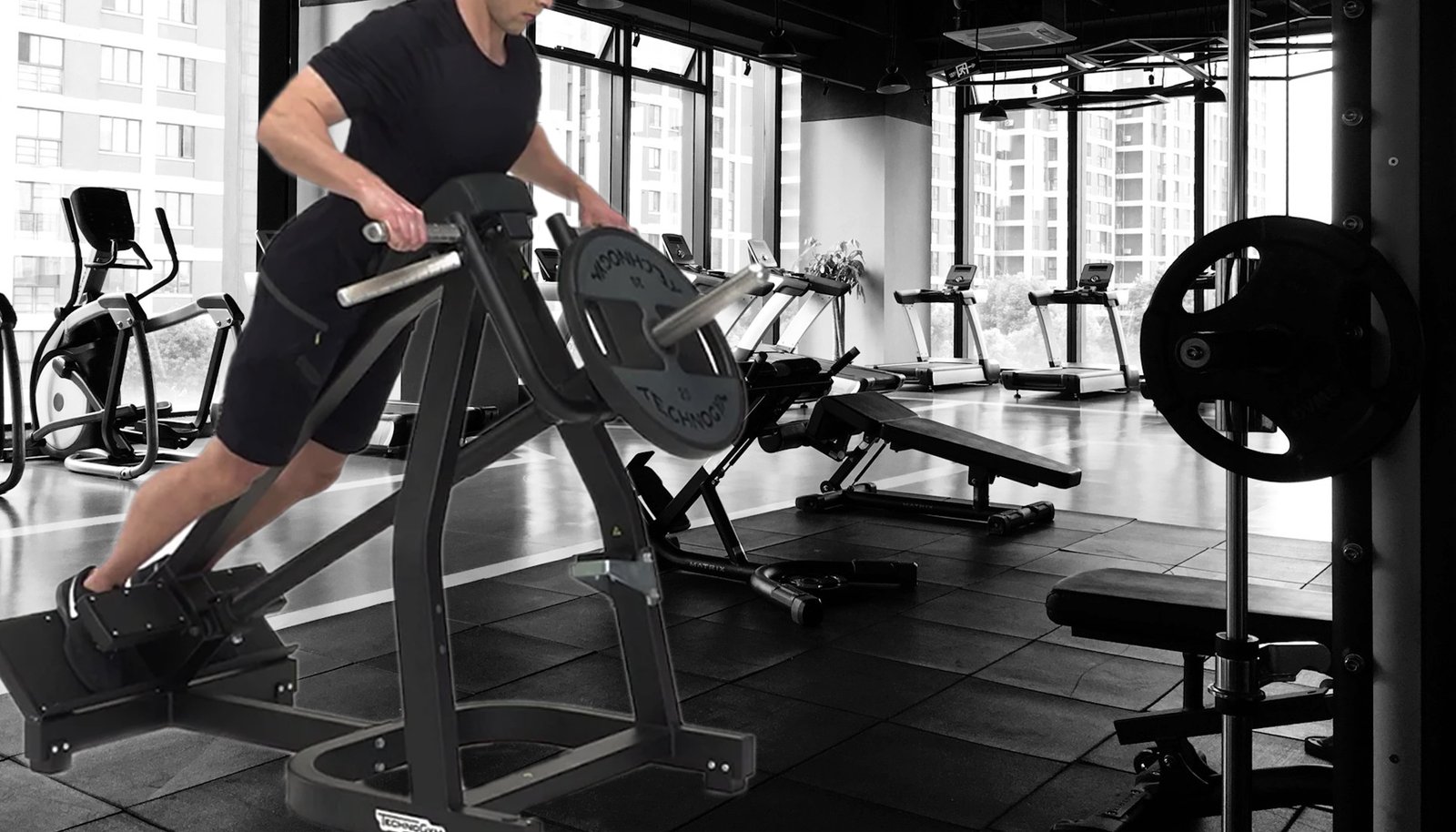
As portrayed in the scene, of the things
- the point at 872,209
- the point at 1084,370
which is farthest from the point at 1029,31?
the point at 872,209

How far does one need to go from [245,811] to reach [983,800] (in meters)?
1.27

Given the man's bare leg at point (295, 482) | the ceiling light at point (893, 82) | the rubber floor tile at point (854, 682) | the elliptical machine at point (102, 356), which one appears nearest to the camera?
the man's bare leg at point (295, 482)

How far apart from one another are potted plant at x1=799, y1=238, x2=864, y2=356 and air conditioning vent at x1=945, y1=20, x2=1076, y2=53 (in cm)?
289

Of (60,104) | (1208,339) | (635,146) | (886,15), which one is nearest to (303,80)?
(1208,339)

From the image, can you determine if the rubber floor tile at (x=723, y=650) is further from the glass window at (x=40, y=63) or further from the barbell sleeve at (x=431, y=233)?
the glass window at (x=40, y=63)

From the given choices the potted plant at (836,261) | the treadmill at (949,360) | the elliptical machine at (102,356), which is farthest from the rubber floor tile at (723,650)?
the potted plant at (836,261)

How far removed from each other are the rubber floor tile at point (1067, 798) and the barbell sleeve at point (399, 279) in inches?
50.2

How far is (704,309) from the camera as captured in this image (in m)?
1.72

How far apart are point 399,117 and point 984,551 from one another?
3056 millimetres

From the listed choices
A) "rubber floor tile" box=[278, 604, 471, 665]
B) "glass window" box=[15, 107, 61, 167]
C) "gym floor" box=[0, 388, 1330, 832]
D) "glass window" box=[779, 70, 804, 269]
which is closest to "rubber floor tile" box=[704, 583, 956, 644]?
"gym floor" box=[0, 388, 1330, 832]

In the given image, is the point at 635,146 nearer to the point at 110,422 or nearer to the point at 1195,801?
the point at 110,422

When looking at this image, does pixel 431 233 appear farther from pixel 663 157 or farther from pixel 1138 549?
pixel 663 157

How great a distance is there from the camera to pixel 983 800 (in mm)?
2135

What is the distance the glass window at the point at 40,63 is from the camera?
6.46 metres
